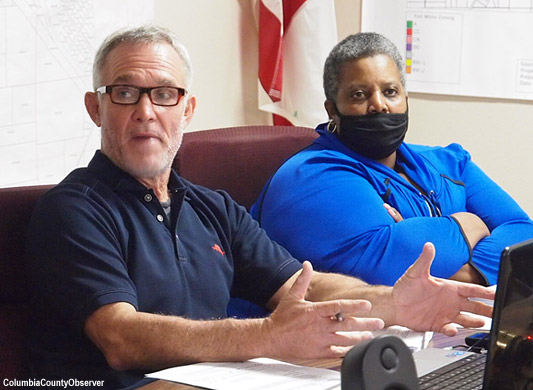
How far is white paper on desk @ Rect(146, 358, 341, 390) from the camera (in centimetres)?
121

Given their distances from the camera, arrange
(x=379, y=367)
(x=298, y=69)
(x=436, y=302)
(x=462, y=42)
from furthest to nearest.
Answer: (x=462, y=42) → (x=298, y=69) → (x=436, y=302) → (x=379, y=367)

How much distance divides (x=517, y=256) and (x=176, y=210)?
0.94 m

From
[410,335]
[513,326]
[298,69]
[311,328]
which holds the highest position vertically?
[298,69]

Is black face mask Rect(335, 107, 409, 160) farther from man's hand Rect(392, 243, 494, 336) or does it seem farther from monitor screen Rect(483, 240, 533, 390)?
monitor screen Rect(483, 240, 533, 390)

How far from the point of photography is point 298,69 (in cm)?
328

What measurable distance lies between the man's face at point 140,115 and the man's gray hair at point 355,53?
28.0 inches

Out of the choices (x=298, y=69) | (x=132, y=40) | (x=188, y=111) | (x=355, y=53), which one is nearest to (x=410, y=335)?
(x=188, y=111)

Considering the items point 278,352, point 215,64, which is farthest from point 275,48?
point 278,352

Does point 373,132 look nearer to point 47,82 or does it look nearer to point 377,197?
point 377,197

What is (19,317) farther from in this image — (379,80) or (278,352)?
(379,80)

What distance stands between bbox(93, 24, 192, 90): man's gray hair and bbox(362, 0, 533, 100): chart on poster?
72.9 inches

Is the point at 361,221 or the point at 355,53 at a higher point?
the point at 355,53

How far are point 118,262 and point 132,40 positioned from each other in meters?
0.54

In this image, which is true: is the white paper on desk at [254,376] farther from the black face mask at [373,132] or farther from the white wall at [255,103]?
the white wall at [255,103]
